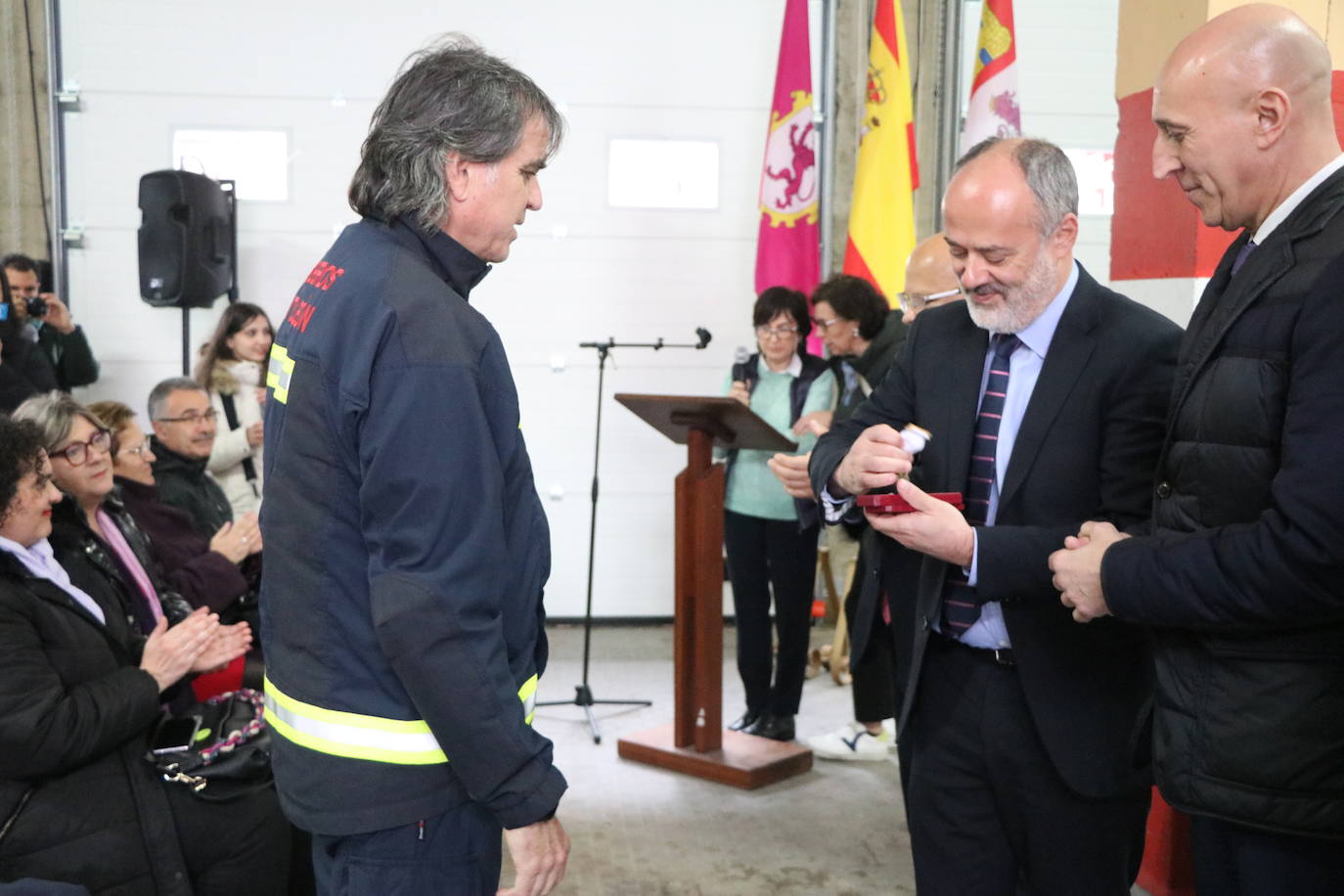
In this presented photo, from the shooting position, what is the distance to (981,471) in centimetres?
204

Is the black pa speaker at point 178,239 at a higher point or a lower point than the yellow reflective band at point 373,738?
higher

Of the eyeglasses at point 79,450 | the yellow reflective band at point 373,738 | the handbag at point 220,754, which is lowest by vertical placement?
the handbag at point 220,754

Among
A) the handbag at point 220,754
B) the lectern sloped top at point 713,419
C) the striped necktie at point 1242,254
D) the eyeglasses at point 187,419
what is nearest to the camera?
the striped necktie at point 1242,254

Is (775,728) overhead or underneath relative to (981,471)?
underneath

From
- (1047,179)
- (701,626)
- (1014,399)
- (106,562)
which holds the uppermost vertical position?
(1047,179)

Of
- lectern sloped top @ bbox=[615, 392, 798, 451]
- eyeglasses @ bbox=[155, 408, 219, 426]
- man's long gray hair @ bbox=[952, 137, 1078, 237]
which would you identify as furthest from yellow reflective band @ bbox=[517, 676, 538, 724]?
eyeglasses @ bbox=[155, 408, 219, 426]

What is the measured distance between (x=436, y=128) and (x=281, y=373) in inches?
14.3

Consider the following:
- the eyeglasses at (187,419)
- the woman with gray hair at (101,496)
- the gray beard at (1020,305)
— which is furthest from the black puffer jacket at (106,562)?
the gray beard at (1020,305)

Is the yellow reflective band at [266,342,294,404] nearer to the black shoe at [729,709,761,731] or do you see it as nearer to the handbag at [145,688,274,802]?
the handbag at [145,688,274,802]

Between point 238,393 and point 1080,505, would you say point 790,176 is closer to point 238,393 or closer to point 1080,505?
point 238,393

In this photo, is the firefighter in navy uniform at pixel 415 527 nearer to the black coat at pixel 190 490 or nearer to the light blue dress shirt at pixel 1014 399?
the light blue dress shirt at pixel 1014 399

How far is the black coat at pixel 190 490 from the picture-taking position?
3.99 metres

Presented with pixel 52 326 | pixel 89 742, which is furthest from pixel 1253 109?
A: pixel 52 326

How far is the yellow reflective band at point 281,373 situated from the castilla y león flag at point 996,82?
442 centimetres
